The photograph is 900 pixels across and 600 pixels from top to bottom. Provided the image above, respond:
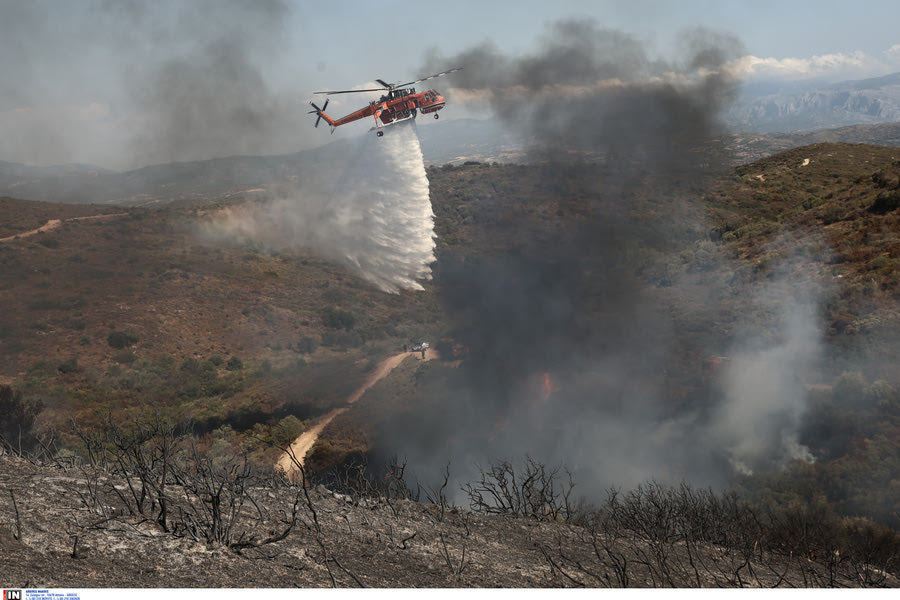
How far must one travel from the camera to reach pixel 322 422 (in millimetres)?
37688

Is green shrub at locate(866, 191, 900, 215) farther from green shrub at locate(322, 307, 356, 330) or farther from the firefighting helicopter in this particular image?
green shrub at locate(322, 307, 356, 330)

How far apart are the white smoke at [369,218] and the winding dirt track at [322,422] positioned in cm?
1744

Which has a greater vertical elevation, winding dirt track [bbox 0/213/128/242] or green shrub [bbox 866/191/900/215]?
winding dirt track [bbox 0/213/128/242]

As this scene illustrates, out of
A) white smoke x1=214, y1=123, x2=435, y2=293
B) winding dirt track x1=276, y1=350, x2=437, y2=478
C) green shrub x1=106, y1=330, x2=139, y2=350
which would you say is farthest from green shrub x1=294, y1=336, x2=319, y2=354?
white smoke x1=214, y1=123, x2=435, y2=293

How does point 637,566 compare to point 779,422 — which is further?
point 779,422

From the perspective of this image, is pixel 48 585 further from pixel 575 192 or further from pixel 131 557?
pixel 575 192

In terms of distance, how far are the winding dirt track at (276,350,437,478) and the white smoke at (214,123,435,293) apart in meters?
17.4

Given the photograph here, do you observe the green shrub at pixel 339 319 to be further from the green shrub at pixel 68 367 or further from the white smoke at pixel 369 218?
the green shrub at pixel 68 367

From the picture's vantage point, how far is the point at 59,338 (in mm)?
43719

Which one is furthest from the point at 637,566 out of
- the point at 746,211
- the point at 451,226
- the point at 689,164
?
the point at 689,164

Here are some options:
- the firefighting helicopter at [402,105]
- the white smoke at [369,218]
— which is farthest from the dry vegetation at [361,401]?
the firefighting helicopter at [402,105]

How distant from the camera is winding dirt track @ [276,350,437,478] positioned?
107 feet

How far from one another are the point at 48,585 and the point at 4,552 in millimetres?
1812

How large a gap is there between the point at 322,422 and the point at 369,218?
3021 cm
